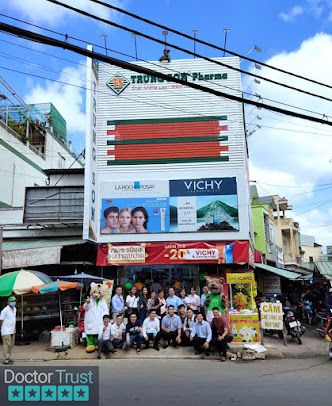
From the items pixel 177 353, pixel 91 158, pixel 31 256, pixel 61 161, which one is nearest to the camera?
pixel 177 353

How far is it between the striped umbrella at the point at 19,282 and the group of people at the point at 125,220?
447 cm

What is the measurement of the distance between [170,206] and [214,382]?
33.7 feet

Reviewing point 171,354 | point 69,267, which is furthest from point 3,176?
point 171,354

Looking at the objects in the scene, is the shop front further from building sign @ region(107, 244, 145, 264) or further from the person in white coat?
the person in white coat

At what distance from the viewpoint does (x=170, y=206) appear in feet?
60.2

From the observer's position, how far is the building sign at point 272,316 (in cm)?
1338

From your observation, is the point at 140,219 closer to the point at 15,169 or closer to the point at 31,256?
the point at 31,256

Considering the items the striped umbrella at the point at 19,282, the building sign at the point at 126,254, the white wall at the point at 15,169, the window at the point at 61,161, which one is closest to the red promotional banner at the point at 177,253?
the building sign at the point at 126,254

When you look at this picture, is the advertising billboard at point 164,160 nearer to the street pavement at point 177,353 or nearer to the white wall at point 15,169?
the street pavement at point 177,353

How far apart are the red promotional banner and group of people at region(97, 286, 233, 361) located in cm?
311

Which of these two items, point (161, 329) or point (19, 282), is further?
point (19, 282)

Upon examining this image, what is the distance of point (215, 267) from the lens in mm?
18562

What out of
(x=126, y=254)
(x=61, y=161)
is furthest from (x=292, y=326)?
(x=61, y=161)

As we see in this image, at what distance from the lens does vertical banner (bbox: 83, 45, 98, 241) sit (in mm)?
17406
